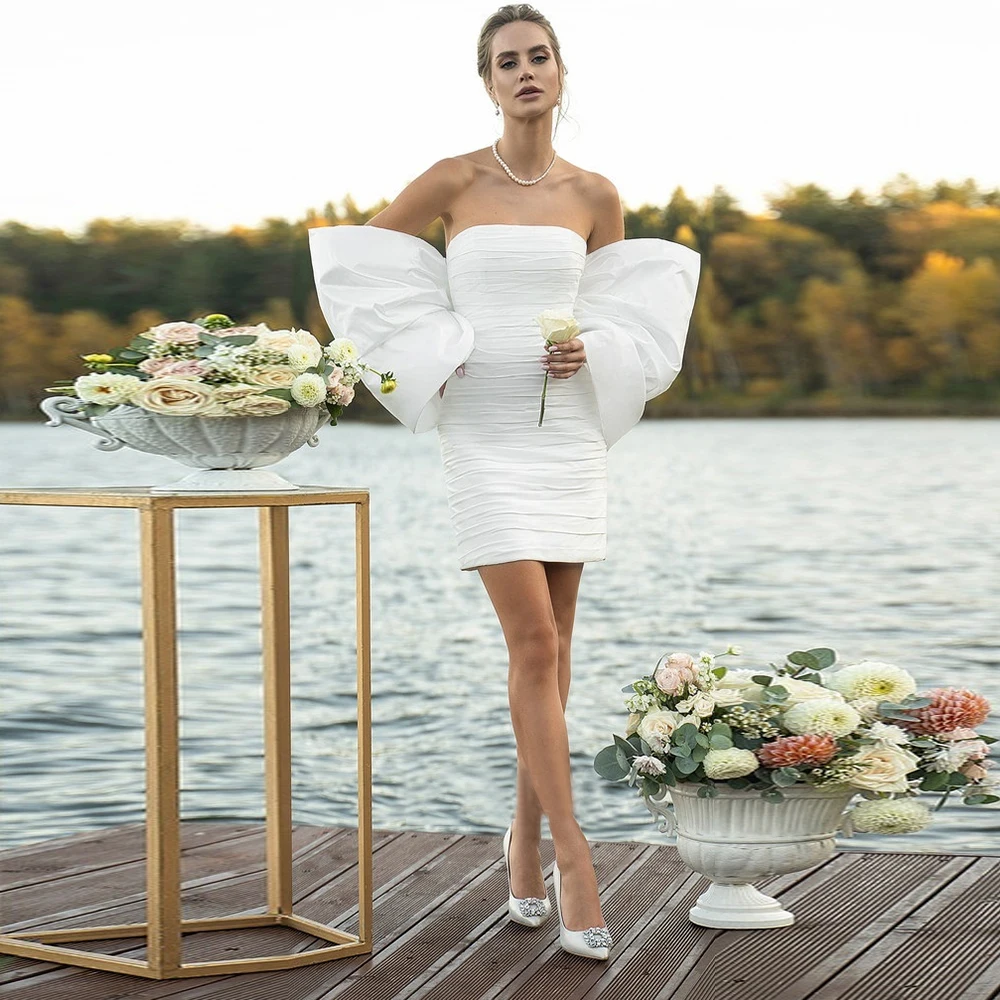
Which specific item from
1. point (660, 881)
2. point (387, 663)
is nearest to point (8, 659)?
point (387, 663)

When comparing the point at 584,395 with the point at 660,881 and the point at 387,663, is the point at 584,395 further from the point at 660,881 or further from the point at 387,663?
the point at 387,663

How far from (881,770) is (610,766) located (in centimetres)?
51

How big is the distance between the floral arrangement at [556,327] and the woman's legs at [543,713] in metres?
0.35

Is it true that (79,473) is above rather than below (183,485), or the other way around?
below

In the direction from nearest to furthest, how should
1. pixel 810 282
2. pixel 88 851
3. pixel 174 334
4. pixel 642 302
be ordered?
1. pixel 174 334
2. pixel 642 302
3. pixel 88 851
4. pixel 810 282

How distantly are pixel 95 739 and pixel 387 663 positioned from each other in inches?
109

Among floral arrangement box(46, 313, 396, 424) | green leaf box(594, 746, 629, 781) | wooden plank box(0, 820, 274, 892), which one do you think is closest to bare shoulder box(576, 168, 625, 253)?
floral arrangement box(46, 313, 396, 424)

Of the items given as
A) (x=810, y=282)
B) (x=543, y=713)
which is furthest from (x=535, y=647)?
(x=810, y=282)

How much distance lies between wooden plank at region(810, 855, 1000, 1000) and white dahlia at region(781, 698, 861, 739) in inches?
16.3

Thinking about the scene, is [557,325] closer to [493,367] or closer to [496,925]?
[493,367]

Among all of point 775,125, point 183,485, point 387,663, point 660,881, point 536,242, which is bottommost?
point 387,663

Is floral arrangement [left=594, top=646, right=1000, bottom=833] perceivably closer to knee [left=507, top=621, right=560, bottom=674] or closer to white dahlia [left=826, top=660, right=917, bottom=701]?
white dahlia [left=826, top=660, right=917, bottom=701]

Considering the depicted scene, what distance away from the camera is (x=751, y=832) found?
8.84 feet

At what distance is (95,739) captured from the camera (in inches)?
254
